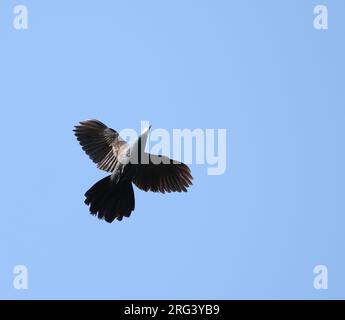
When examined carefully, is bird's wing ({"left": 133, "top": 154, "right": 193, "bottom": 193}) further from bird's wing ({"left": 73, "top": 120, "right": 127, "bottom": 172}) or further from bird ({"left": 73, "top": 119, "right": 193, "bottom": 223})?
bird's wing ({"left": 73, "top": 120, "right": 127, "bottom": 172})

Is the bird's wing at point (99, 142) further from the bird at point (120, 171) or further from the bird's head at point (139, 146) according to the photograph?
the bird's head at point (139, 146)

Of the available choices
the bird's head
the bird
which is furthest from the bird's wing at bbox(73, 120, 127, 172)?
the bird's head

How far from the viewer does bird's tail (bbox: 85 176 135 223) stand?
1898 cm

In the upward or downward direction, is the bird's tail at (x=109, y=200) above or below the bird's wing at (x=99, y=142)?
below

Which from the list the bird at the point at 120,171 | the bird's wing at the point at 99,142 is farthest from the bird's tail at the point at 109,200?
the bird's wing at the point at 99,142

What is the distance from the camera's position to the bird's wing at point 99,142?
A: 770 inches

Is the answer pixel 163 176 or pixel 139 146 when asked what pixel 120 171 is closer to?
pixel 139 146

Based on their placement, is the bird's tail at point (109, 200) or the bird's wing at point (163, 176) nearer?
the bird's tail at point (109, 200)
